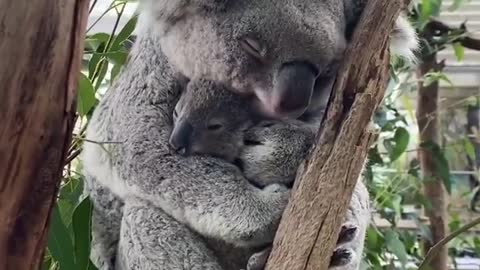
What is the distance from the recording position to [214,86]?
1.49m

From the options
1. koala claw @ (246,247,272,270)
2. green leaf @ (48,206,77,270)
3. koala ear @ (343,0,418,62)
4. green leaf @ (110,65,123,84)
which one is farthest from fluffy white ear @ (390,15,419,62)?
green leaf @ (48,206,77,270)

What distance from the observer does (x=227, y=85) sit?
4.84ft

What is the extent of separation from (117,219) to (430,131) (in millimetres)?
1599

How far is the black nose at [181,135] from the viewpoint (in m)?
1.46

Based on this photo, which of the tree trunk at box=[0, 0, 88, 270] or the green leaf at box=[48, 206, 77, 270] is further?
the green leaf at box=[48, 206, 77, 270]

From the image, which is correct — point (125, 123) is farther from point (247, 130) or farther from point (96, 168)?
point (247, 130)

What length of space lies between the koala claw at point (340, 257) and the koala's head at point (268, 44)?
10.5 inches

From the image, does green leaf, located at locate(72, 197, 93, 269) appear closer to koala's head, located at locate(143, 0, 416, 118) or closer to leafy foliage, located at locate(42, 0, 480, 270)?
leafy foliage, located at locate(42, 0, 480, 270)

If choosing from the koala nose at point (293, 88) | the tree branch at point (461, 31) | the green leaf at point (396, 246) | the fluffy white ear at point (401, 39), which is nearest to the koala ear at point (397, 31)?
the fluffy white ear at point (401, 39)

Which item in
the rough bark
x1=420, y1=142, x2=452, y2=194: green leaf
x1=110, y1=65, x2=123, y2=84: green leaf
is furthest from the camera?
x1=420, y1=142, x2=452, y2=194: green leaf

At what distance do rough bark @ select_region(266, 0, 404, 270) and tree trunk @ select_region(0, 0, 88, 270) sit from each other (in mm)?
424

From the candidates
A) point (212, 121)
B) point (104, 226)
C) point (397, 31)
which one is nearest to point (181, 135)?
point (212, 121)

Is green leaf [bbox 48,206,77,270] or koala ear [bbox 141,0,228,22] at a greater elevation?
koala ear [bbox 141,0,228,22]

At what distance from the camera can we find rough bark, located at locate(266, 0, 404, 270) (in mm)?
1227
